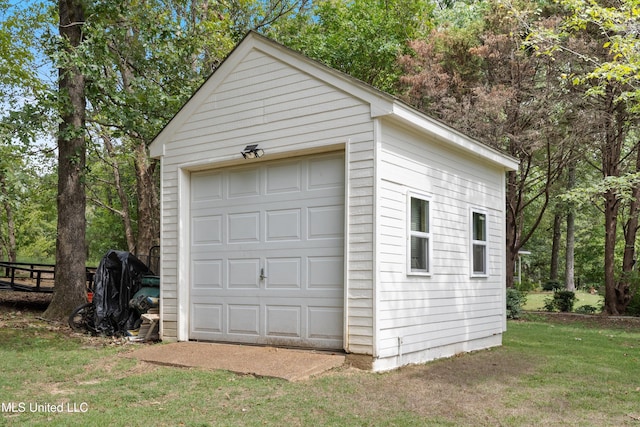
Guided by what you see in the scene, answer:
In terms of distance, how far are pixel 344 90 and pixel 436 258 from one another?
269 cm

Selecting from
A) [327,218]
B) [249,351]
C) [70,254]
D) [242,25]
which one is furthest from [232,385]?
[242,25]

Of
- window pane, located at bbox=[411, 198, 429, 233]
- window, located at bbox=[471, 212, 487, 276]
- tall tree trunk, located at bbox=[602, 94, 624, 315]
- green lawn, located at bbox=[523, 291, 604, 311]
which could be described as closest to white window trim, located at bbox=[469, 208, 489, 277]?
window, located at bbox=[471, 212, 487, 276]

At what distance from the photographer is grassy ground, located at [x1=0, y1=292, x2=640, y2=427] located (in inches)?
189

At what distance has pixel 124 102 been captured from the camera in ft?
36.6

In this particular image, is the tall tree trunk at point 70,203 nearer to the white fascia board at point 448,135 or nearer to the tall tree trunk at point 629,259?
the white fascia board at point 448,135

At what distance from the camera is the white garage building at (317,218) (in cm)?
671

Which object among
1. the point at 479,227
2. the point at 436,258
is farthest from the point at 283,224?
the point at 479,227

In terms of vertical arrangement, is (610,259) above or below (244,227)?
below

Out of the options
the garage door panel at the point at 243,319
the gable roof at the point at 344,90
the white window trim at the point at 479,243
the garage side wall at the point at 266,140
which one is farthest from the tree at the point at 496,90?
the garage door panel at the point at 243,319

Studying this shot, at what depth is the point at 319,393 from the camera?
18.0 feet

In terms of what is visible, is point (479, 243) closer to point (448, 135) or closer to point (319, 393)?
point (448, 135)

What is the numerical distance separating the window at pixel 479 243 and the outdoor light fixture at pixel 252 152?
359cm

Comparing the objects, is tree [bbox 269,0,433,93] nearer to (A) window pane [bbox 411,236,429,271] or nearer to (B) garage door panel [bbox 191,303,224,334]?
(A) window pane [bbox 411,236,429,271]

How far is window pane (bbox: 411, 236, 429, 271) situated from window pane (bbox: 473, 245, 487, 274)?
5.90 ft
